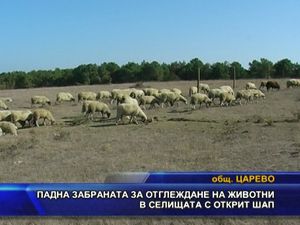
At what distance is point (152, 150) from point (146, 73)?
84.4 meters

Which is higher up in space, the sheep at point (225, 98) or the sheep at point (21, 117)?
the sheep at point (225, 98)

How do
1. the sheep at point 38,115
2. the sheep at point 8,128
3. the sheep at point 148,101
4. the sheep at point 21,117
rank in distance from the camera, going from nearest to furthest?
the sheep at point 8,128, the sheep at point 38,115, the sheep at point 21,117, the sheep at point 148,101

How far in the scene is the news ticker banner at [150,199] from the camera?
6.51 meters

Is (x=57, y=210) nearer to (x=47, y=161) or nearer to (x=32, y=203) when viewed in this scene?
(x=32, y=203)

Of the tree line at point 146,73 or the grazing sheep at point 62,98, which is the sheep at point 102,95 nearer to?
the grazing sheep at point 62,98

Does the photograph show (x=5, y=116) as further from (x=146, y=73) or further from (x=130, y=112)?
(x=146, y=73)

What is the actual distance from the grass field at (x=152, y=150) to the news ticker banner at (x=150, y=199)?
89 centimetres

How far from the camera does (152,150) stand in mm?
17188

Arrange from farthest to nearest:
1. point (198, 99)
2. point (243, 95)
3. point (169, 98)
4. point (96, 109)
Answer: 1. point (243, 95)
2. point (169, 98)
3. point (198, 99)
4. point (96, 109)

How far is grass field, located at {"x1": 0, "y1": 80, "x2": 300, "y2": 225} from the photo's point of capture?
12.7 meters

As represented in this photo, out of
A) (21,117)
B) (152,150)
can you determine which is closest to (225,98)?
(21,117)

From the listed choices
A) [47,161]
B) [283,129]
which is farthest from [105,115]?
[47,161]

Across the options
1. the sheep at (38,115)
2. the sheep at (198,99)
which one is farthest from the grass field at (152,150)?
the sheep at (198,99)

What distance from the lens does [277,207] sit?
21.4 feet
